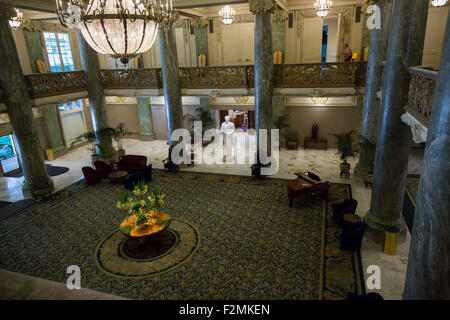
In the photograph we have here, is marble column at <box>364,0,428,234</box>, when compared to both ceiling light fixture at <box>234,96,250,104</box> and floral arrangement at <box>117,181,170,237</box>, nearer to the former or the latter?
floral arrangement at <box>117,181,170,237</box>

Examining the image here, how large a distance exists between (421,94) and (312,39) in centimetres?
1036

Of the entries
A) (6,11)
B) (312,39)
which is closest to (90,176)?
(6,11)

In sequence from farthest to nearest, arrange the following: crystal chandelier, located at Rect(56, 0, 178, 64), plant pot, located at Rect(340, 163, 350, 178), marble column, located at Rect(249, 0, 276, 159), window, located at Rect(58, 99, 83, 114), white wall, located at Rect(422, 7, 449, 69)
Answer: window, located at Rect(58, 99, 83, 114) < white wall, located at Rect(422, 7, 449, 69) < plant pot, located at Rect(340, 163, 350, 178) < marble column, located at Rect(249, 0, 276, 159) < crystal chandelier, located at Rect(56, 0, 178, 64)

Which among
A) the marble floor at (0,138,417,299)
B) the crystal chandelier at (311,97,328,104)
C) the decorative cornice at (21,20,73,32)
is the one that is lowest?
the marble floor at (0,138,417,299)

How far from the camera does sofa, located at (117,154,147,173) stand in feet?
42.1

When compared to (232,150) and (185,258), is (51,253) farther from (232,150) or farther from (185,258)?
(232,150)

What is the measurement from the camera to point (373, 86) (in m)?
10.3

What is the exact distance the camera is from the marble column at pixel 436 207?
3111 mm

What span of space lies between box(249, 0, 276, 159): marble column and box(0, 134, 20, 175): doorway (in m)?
11.2

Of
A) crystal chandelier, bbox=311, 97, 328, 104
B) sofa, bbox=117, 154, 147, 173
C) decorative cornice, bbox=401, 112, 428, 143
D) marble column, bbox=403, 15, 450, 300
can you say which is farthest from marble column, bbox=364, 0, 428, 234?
sofa, bbox=117, 154, 147, 173

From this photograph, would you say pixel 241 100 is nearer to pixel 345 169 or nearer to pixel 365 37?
pixel 365 37

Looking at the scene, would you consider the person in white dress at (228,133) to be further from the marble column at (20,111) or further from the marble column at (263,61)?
the marble column at (20,111)

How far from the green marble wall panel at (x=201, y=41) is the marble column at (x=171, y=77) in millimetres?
3955

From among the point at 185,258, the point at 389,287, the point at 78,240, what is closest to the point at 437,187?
the point at 389,287
